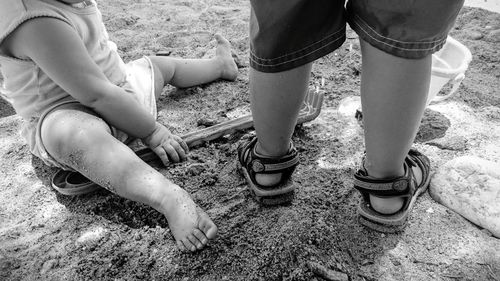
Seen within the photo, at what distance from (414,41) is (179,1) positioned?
8.00ft

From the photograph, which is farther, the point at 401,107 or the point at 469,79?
the point at 469,79

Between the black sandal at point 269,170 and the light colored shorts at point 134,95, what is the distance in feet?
1.81

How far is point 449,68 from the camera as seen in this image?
66.9 inches

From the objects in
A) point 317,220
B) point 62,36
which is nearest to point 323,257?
point 317,220

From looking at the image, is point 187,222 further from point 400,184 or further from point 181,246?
point 400,184

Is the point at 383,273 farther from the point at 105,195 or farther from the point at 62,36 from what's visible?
the point at 62,36

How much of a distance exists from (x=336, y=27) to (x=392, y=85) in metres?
0.21

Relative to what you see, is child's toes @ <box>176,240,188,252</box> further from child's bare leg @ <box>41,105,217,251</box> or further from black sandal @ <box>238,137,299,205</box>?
black sandal @ <box>238,137,299,205</box>

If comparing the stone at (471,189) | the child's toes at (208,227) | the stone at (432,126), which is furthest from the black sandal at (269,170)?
the stone at (432,126)

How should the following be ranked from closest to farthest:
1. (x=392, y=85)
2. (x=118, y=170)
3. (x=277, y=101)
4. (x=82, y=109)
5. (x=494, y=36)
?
(x=392, y=85), (x=277, y=101), (x=118, y=170), (x=82, y=109), (x=494, y=36)

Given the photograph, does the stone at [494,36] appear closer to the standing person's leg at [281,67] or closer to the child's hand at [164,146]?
the standing person's leg at [281,67]

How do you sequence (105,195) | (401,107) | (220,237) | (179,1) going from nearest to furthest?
(401,107) → (220,237) → (105,195) → (179,1)

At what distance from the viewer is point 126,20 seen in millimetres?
2766

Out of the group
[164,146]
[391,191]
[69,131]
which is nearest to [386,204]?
[391,191]
